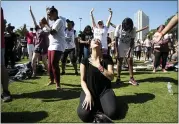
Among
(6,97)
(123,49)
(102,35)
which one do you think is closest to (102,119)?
(6,97)

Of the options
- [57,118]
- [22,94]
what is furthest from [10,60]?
[57,118]

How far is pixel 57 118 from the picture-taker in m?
4.16

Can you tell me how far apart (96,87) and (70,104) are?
884mm

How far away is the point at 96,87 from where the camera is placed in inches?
170

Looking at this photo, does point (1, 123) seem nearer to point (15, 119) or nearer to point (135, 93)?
point (15, 119)

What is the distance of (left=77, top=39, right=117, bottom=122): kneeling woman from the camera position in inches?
154

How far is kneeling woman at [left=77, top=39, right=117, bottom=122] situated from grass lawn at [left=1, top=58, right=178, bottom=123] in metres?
0.29

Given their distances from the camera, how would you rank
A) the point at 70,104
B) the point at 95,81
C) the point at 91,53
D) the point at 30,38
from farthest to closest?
the point at 30,38
the point at 70,104
the point at 91,53
the point at 95,81

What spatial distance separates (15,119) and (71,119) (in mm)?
958

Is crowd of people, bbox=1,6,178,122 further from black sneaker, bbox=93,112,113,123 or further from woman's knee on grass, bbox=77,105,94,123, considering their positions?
black sneaker, bbox=93,112,113,123

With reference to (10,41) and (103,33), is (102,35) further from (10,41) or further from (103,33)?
(10,41)

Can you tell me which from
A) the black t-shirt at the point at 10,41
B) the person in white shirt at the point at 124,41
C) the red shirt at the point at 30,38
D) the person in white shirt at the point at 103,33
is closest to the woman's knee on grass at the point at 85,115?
the person in white shirt at the point at 124,41

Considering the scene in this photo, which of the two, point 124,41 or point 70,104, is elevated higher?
point 124,41

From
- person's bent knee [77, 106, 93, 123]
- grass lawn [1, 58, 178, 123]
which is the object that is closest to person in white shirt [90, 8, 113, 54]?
grass lawn [1, 58, 178, 123]
